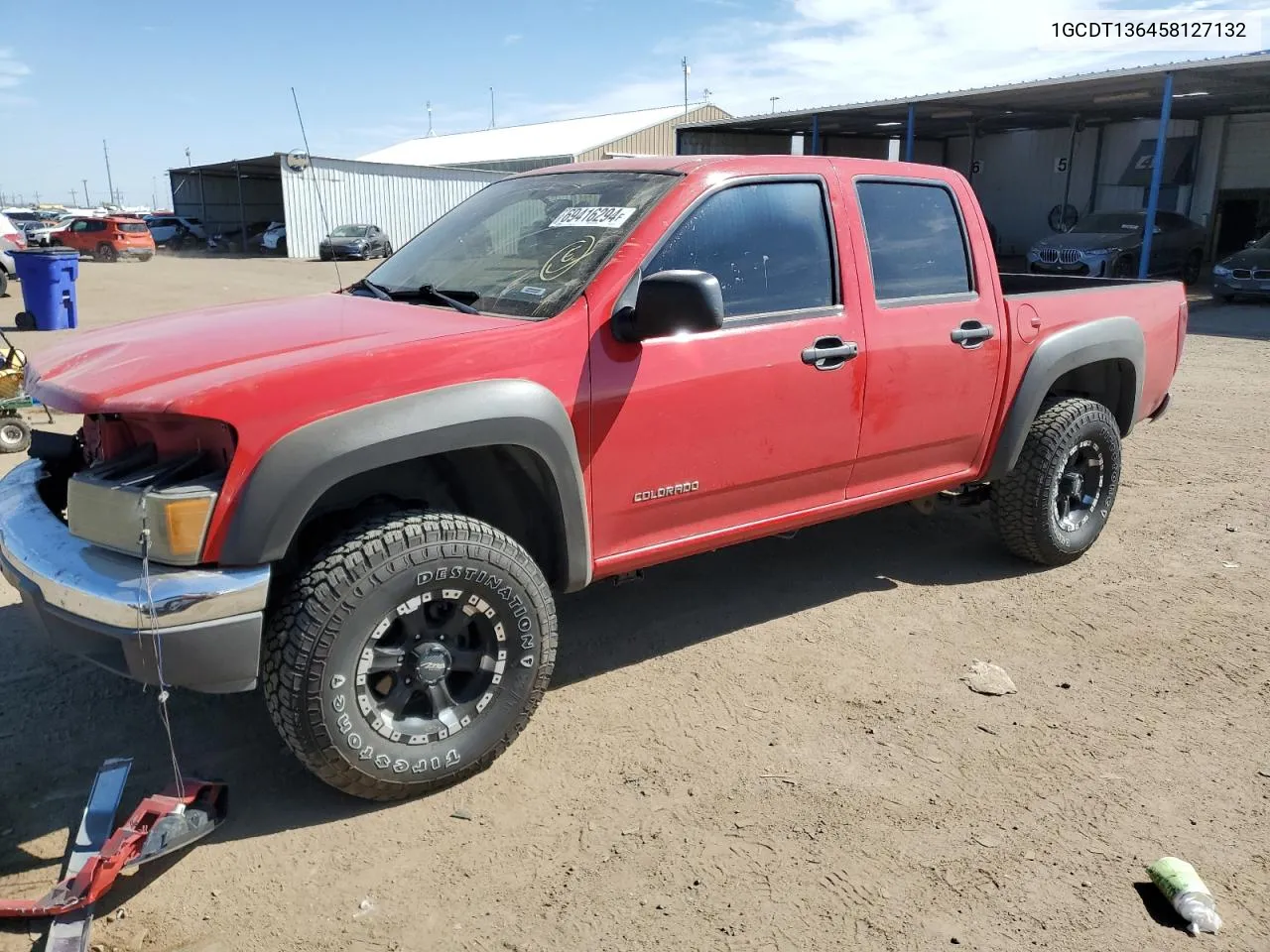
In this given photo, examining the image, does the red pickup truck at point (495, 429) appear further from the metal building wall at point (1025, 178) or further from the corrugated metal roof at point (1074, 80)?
the metal building wall at point (1025, 178)

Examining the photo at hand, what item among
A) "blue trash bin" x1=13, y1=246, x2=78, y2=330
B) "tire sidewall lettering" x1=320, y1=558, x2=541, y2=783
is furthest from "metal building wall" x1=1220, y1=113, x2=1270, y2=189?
"tire sidewall lettering" x1=320, y1=558, x2=541, y2=783

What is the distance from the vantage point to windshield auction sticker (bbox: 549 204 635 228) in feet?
11.2

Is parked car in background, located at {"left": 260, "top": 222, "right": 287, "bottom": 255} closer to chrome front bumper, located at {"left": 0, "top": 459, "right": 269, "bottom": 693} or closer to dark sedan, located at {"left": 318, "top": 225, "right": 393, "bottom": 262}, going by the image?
dark sedan, located at {"left": 318, "top": 225, "right": 393, "bottom": 262}

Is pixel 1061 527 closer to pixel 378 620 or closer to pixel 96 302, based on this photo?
pixel 378 620

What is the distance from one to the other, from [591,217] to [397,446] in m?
1.23

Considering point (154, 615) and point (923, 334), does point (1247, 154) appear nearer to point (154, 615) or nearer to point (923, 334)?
point (923, 334)

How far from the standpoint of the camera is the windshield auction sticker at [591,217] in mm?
3408

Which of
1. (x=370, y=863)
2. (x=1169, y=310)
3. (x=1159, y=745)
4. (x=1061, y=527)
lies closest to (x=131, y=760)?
(x=370, y=863)

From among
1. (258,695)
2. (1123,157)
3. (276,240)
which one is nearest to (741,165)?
(258,695)

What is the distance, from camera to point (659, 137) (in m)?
46.9

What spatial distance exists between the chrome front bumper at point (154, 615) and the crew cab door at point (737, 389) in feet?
3.75

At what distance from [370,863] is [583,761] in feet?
2.48

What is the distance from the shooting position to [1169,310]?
5184 mm

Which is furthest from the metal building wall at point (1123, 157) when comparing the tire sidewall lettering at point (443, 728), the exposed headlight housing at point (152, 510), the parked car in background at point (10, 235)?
the exposed headlight housing at point (152, 510)
